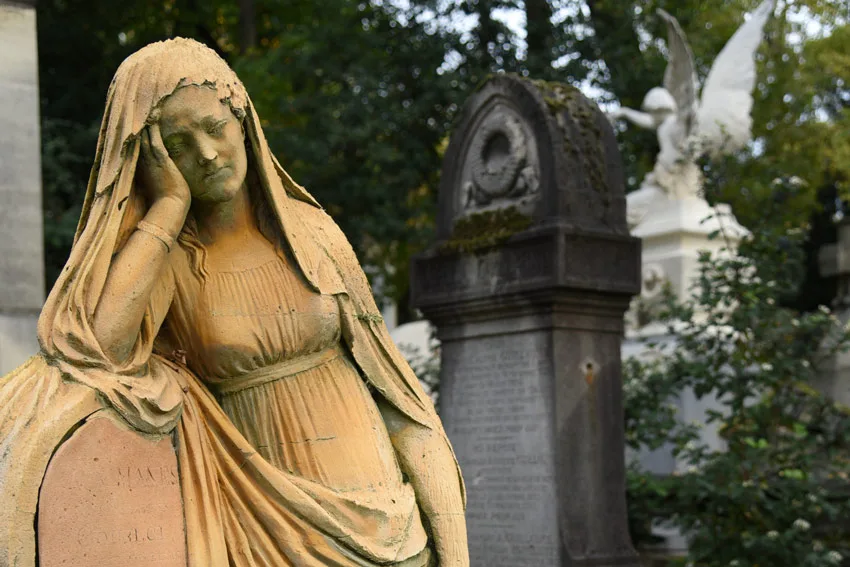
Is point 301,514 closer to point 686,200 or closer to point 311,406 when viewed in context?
point 311,406

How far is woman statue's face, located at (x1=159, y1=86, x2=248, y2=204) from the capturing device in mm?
2623

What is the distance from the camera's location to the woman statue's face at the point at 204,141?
262 cm

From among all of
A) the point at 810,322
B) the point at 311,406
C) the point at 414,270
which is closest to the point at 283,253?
the point at 311,406

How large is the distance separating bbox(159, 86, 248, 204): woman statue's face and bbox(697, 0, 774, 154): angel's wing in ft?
43.1

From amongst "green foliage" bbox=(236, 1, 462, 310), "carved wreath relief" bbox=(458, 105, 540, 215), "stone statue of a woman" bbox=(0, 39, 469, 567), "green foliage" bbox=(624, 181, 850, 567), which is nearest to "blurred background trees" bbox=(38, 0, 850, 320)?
"green foliage" bbox=(236, 1, 462, 310)

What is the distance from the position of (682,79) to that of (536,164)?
7.77 metres

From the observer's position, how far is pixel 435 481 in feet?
9.38

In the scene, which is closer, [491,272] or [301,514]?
[301,514]

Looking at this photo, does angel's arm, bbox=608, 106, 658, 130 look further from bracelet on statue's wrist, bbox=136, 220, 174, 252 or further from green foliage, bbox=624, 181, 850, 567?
bracelet on statue's wrist, bbox=136, 220, 174, 252

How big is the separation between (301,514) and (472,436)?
18.9 feet

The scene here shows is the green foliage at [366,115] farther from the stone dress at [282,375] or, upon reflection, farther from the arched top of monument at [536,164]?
the stone dress at [282,375]

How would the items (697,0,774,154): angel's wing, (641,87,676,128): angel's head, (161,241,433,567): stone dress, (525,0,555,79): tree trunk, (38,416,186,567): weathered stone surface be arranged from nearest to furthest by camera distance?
(38,416,186,567): weathered stone surface → (161,241,433,567): stone dress → (525,0,555,79): tree trunk → (641,87,676,128): angel's head → (697,0,774,154): angel's wing

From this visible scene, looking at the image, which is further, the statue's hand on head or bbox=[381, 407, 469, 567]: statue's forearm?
bbox=[381, 407, 469, 567]: statue's forearm

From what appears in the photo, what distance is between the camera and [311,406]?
278 centimetres
